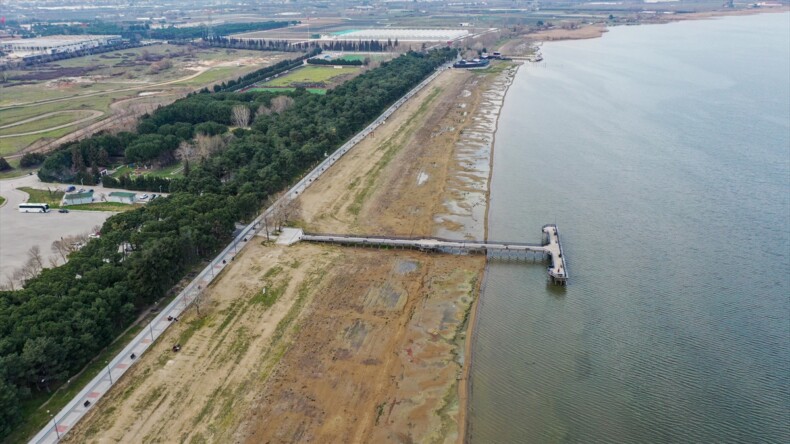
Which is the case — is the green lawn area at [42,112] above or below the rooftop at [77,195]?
above

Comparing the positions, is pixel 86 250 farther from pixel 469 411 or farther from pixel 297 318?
pixel 469 411

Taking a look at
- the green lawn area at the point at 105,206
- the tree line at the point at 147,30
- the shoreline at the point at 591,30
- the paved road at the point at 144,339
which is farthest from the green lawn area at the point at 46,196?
the tree line at the point at 147,30

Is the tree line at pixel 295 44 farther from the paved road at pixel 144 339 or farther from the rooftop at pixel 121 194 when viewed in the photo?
the rooftop at pixel 121 194

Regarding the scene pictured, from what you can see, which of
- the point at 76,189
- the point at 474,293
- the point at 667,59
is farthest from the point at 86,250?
the point at 667,59

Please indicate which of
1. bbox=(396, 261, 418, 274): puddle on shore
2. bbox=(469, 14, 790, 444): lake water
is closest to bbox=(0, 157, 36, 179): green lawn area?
bbox=(396, 261, 418, 274): puddle on shore

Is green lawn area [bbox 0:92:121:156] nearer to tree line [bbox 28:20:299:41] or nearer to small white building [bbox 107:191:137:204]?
small white building [bbox 107:191:137:204]

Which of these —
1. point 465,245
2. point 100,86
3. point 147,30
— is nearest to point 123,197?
point 465,245

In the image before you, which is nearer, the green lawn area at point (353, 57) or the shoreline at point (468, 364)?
the shoreline at point (468, 364)
